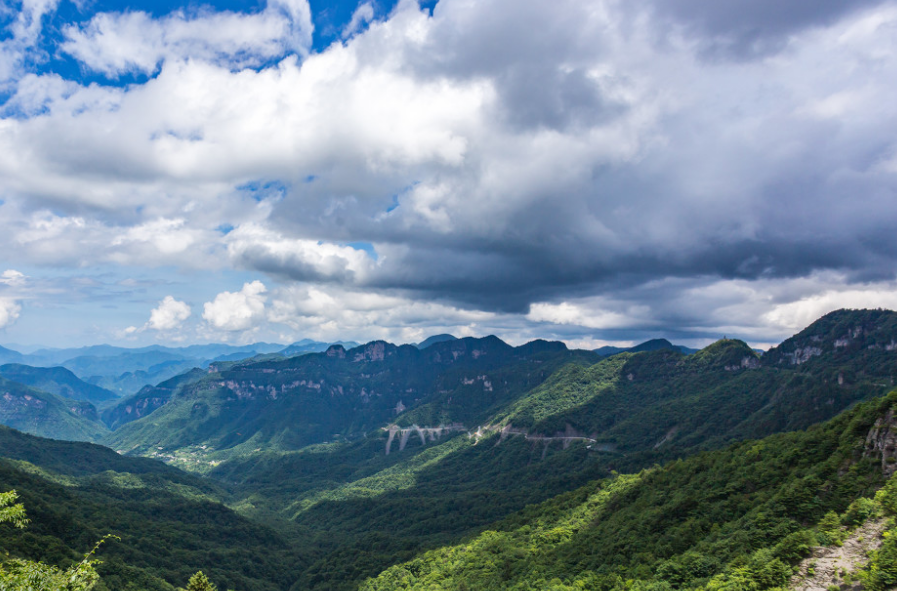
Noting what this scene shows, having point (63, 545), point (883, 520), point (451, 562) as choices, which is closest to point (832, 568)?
point (883, 520)

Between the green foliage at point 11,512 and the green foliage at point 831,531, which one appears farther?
the green foliage at point 831,531

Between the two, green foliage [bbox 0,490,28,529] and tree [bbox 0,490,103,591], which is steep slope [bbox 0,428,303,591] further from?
tree [bbox 0,490,103,591]

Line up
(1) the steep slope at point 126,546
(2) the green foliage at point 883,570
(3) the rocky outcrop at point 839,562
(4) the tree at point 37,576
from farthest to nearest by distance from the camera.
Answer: (1) the steep slope at point 126,546 → (3) the rocky outcrop at point 839,562 → (2) the green foliage at point 883,570 → (4) the tree at point 37,576

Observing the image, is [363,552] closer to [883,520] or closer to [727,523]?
[727,523]

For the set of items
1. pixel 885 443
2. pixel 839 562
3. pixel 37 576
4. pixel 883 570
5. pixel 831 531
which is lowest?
pixel 839 562

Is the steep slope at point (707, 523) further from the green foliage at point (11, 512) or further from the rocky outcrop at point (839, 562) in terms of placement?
the green foliage at point (11, 512)

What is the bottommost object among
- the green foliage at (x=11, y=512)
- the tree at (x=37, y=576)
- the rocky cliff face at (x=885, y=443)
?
the rocky cliff face at (x=885, y=443)

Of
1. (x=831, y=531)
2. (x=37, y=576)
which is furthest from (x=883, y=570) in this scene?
(x=37, y=576)

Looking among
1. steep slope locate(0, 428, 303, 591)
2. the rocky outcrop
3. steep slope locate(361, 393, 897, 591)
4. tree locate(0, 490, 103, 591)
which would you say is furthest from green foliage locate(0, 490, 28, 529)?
steep slope locate(0, 428, 303, 591)

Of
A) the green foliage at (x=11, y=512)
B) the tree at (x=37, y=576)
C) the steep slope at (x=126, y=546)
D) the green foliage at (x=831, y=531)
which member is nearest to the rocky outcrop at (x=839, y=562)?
the green foliage at (x=831, y=531)

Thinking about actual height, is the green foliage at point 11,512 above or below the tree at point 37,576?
above

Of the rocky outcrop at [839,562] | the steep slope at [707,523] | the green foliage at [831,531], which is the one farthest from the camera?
the steep slope at [707,523]

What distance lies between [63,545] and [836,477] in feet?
558

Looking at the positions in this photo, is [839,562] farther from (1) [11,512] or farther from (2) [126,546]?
(2) [126,546]
